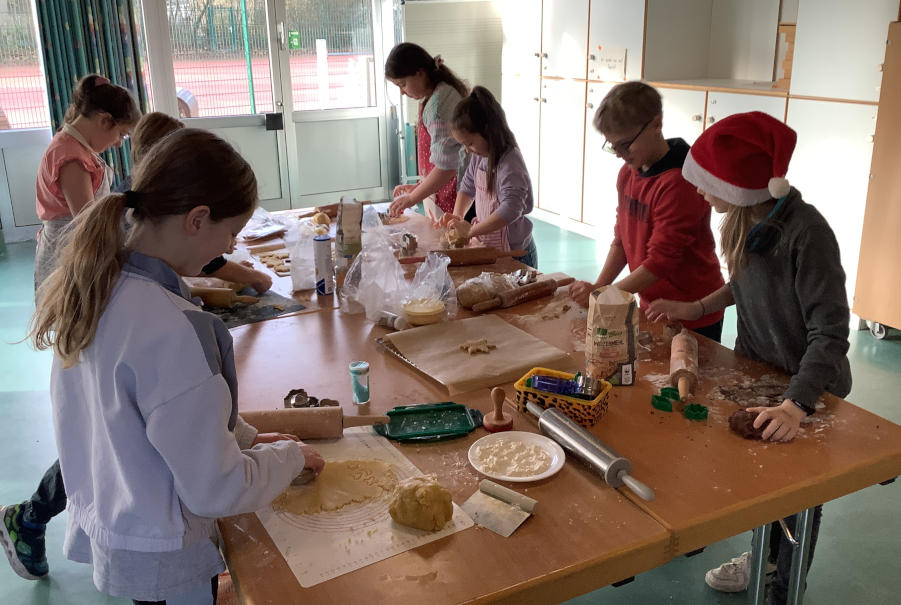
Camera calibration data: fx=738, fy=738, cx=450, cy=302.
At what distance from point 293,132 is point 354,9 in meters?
1.17

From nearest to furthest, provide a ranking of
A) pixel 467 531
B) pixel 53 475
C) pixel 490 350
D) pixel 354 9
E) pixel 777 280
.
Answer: pixel 467 531 → pixel 777 280 → pixel 490 350 → pixel 53 475 → pixel 354 9

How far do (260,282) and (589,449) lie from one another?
137 cm

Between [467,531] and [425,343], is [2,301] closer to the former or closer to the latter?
[425,343]

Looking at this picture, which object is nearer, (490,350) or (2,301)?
(490,350)

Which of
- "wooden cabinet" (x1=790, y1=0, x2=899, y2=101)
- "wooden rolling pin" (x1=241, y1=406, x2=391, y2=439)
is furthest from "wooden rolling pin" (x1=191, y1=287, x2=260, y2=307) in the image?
"wooden cabinet" (x1=790, y1=0, x2=899, y2=101)

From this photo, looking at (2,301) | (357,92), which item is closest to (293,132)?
(357,92)

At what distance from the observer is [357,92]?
6617 millimetres

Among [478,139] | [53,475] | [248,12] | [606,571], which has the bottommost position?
[53,475]

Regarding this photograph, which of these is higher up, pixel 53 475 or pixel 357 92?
pixel 357 92

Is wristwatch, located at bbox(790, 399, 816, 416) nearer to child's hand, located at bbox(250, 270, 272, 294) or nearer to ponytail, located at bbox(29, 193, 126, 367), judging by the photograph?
ponytail, located at bbox(29, 193, 126, 367)

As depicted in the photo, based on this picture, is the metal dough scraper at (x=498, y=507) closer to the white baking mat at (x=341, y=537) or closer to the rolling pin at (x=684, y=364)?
the white baking mat at (x=341, y=537)

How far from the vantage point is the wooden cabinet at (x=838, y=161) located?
360 cm

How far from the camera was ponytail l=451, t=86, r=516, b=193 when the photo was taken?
271 centimetres

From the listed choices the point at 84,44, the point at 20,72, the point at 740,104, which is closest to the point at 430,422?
the point at 740,104
